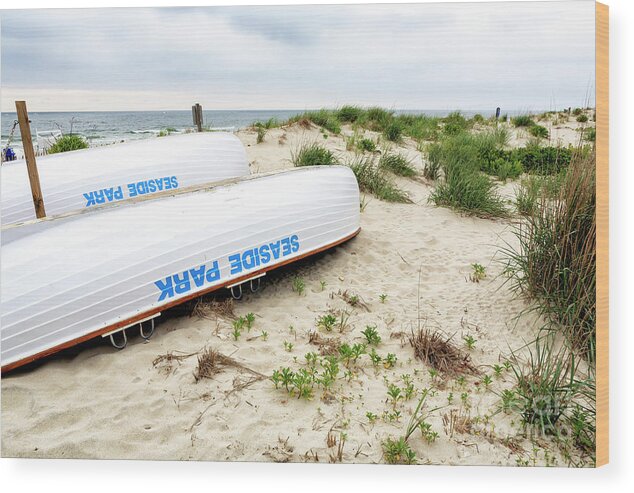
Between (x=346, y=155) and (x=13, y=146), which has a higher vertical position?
(x=13, y=146)

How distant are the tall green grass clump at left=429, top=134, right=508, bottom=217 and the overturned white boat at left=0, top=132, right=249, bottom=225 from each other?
81.3 inches

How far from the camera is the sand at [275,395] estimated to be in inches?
85.5

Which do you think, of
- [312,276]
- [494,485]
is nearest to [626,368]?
[494,485]

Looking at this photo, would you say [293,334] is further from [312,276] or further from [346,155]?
[346,155]

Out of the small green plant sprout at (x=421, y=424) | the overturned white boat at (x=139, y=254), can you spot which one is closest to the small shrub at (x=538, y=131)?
the overturned white boat at (x=139, y=254)

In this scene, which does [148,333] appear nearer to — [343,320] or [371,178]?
[343,320]

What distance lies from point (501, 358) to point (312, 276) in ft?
4.50

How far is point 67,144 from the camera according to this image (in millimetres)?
3746

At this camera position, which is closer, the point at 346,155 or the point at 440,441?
the point at 440,441

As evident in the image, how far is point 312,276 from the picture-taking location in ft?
11.3

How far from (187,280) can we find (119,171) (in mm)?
1983

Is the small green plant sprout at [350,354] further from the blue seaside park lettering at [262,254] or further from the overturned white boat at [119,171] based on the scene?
the overturned white boat at [119,171]

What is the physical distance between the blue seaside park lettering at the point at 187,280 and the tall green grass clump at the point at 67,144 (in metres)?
1.55

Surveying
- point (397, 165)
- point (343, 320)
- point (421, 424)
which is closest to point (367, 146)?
point (397, 165)
